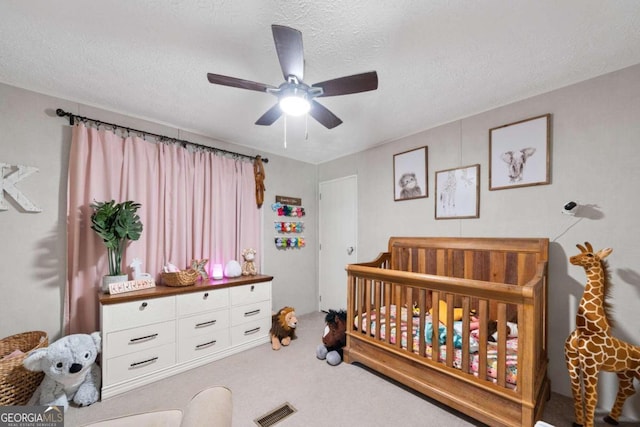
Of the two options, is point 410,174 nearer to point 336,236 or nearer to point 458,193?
point 458,193

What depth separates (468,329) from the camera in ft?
5.44

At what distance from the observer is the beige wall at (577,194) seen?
1.70 m

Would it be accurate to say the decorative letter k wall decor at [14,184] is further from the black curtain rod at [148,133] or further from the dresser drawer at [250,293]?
the dresser drawer at [250,293]

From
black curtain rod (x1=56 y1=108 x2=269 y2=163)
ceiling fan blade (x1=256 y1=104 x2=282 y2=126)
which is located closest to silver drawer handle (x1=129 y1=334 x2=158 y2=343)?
black curtain rod (x1=56 y1=108 x2=269 y2=163)

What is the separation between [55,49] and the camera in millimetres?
1542

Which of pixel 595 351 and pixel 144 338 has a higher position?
pixel 595 351

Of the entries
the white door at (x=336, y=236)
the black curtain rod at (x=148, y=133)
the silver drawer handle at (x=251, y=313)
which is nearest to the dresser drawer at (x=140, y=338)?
the silver drawer handle at (x=251, y=313)

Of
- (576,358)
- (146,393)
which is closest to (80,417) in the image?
(146,393)

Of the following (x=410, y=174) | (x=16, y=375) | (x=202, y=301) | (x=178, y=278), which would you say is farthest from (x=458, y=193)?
(x=16, y=375)

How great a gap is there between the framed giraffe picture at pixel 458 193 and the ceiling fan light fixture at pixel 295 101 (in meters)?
1.70

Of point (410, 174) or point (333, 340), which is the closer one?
point (333, 340)

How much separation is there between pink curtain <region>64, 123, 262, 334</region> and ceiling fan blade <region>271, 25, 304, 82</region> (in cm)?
184

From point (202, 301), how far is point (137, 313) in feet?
1.64

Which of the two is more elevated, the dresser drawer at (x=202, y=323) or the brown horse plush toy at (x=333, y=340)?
the dresser drawer at (x=202, y=323)
